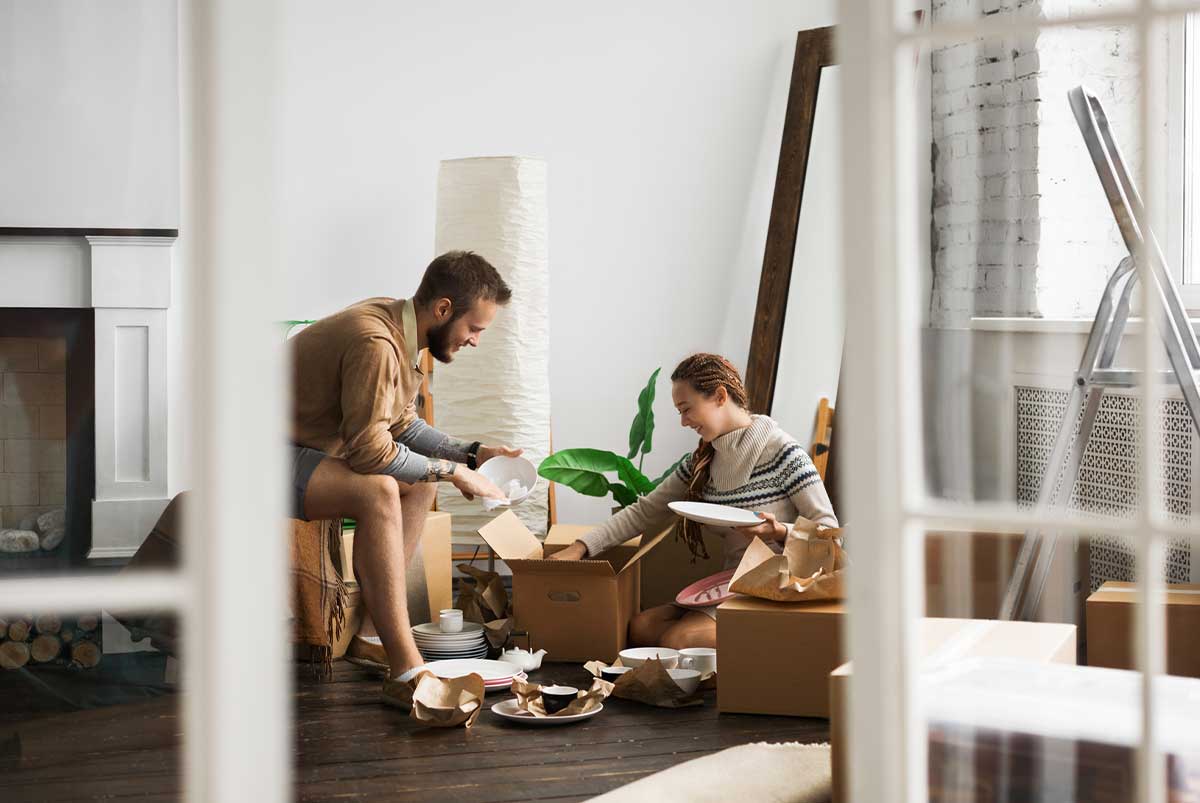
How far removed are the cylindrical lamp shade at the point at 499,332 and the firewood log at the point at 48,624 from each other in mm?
3019

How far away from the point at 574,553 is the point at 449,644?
17.3 inches

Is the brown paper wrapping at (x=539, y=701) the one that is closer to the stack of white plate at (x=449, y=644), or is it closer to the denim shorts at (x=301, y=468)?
the stack of white plate at (x=449, y=644)

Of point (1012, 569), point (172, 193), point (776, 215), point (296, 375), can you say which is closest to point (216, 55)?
point (1012, 569)

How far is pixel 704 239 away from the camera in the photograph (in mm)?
4766

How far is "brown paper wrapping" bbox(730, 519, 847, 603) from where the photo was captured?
272cm

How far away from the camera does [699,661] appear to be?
9.91 feet

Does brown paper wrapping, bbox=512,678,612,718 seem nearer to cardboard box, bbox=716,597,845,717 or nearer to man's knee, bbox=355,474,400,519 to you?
cardboard box, bbox=716,597,845,717

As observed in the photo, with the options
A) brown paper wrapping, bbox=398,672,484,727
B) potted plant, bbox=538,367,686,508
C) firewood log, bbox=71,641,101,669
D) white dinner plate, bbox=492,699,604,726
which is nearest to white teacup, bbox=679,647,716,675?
white dinner plate, bbox=492,699,604,726

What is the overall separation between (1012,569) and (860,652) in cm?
38

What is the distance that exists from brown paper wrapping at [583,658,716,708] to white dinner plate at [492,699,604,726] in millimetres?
115

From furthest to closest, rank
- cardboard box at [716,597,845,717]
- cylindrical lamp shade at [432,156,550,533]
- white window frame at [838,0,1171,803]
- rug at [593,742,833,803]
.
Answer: cylindrical lamp shade at [432,156,550,533]
cardboard box at [716,597,845,717]
rug at [593,742,833,803]
white window frame at [838,0,1171,803]

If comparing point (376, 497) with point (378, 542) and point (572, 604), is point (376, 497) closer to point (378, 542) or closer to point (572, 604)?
point (378, 542)

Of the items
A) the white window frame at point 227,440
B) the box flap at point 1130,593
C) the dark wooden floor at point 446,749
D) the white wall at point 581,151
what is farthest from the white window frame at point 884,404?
the white wall at point 581,151

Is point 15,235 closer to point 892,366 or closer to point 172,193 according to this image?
point 172,193
